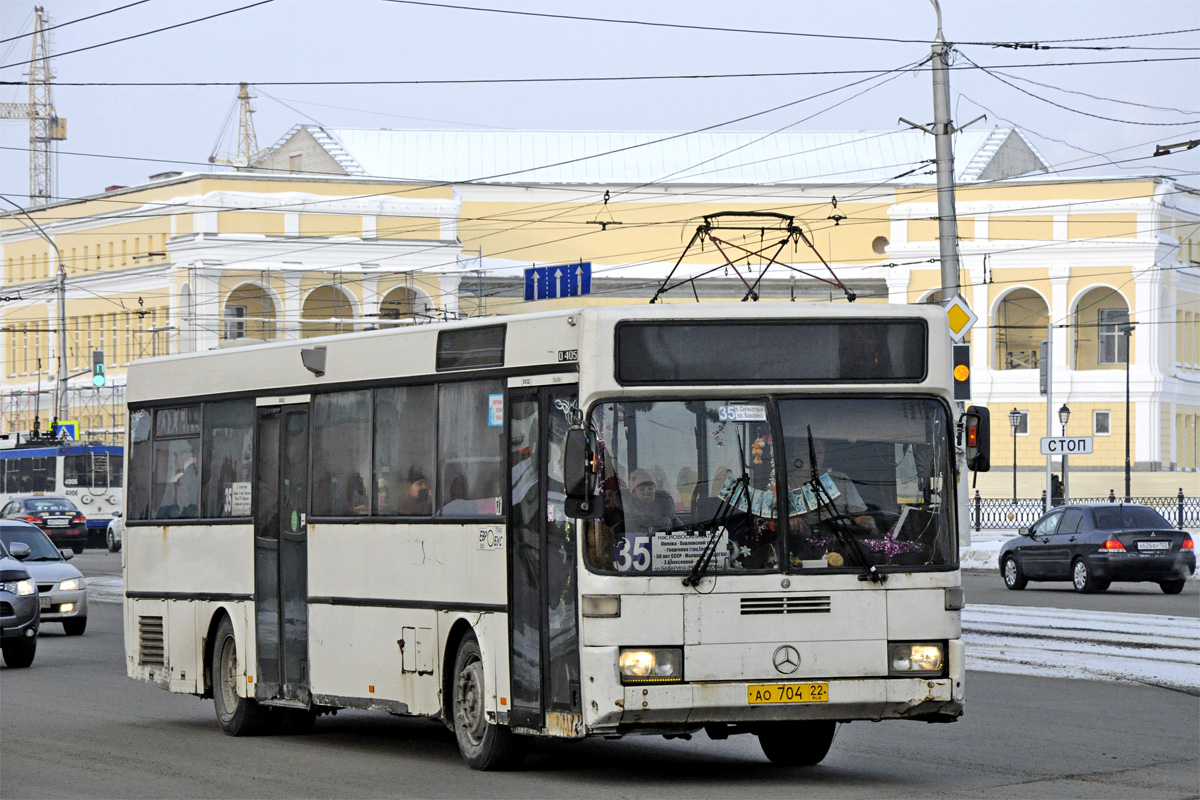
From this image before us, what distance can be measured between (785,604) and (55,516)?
143 ft

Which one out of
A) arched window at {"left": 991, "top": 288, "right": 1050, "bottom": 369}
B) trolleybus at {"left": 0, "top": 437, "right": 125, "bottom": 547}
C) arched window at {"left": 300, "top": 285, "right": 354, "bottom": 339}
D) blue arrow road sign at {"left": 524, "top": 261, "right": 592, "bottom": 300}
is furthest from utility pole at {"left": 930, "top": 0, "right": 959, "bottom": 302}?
arched window at {"left": 991, "top": 288, "right": 1050, "bottom": 369}

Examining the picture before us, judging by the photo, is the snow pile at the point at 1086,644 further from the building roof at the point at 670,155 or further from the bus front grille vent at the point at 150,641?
the building roof at the point at 670,155

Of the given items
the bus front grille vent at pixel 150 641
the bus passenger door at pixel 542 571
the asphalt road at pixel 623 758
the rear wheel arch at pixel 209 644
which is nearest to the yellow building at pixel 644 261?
the bus front grille vent at pixel 150 641

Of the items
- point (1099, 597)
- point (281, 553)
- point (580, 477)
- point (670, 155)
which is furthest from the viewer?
point (670, 155)

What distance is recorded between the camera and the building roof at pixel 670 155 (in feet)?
304

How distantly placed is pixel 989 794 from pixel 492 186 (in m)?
82.5

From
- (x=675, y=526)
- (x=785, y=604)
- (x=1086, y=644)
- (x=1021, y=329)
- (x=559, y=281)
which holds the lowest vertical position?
(x=1086, y=644)

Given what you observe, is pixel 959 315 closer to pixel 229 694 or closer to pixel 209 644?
pixel 209 644

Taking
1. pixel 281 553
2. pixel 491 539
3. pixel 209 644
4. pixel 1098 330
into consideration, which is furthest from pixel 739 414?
pixel 1098 330

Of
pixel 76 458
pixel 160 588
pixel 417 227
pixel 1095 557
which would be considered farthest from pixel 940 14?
pixel 417 227

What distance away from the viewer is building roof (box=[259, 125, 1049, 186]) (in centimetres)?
9269

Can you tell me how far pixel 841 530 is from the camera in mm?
10008

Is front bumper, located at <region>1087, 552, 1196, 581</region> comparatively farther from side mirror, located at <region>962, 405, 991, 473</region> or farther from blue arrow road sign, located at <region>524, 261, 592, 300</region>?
blue arrow road sign, located at <region>524, 261, 592, 300</region>

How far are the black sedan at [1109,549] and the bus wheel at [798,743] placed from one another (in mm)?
18637
